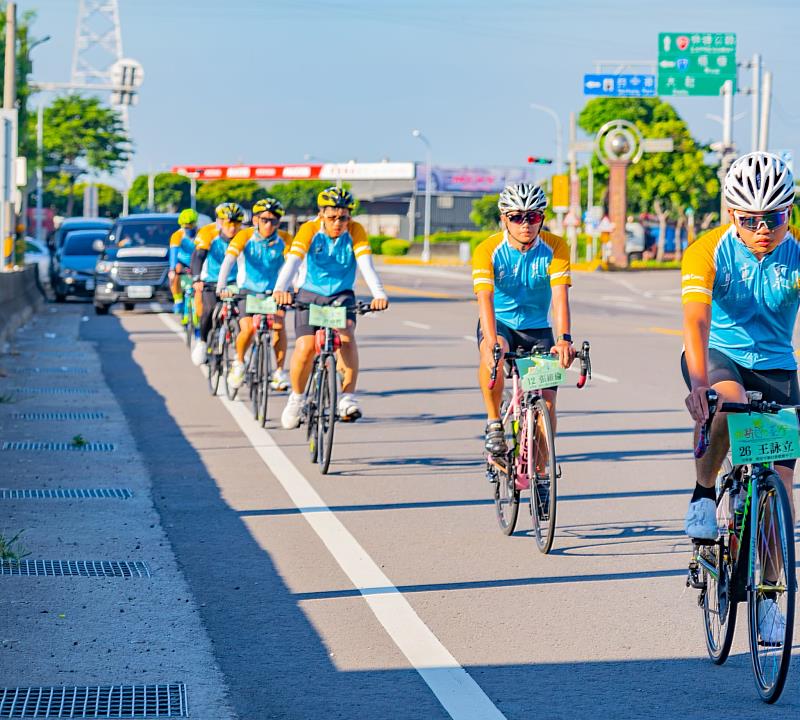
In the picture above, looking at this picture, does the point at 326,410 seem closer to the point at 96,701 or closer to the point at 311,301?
the point at 311,301

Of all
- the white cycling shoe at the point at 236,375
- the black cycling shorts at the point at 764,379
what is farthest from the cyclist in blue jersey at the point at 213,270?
the black cycling shorts at the point at 764,379

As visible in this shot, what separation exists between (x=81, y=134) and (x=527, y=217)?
81.5 m

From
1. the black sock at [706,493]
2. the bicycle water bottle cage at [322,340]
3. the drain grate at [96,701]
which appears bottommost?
the drain grate at [96,701]

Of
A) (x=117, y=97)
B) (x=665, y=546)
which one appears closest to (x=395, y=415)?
(x=665, y=546)

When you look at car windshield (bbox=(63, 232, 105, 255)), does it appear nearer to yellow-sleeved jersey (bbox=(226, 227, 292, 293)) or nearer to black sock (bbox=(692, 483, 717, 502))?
yellow-sleeved jersey (bbox=(226, 227, 292, 293))

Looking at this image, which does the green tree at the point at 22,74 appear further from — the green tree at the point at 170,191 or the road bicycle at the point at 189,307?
the green tree at the point at 170,191

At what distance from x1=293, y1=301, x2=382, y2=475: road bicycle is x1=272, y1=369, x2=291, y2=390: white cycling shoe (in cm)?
275

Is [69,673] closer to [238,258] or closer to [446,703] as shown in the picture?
[446,703]

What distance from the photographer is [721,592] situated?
19.4 ft

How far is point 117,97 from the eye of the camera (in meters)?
55.3

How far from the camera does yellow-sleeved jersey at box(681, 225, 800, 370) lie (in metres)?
5.88

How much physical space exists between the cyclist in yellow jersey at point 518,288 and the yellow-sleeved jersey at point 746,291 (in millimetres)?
2170

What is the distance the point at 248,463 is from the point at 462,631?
4909 mm

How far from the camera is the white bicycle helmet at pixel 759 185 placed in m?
5.70
